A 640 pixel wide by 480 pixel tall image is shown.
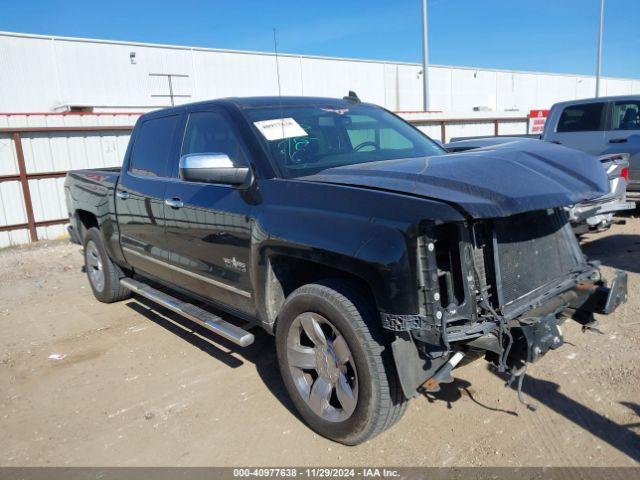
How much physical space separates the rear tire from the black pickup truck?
1778 millimetres

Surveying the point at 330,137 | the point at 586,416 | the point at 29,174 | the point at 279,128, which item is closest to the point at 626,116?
the point at 330,137

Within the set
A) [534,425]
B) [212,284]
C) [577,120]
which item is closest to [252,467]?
[212,284]

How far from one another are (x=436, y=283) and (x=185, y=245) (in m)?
2.20

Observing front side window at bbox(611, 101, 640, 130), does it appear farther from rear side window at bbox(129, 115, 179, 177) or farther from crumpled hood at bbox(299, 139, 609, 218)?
rear side window at bbox(129, 115, 179, 177)

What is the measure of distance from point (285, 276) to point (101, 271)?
3444 mm

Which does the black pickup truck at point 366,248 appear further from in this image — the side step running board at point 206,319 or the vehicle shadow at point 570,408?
the vehicle shadow at point 570,408

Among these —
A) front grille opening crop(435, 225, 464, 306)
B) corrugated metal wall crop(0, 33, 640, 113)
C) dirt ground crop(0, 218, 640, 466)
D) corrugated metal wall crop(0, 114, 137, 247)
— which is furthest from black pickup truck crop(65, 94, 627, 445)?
corrugated metal wall crop(0, 33, 640, 113)

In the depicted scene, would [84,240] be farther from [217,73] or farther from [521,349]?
[217,73]

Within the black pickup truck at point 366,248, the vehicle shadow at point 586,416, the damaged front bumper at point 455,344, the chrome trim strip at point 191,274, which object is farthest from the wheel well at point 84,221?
the vehicle shadow at point 586,416

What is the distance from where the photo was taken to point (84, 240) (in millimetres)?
6008

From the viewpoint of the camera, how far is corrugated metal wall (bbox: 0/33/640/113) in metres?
24.2

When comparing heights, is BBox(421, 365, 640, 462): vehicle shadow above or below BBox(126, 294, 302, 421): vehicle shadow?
above

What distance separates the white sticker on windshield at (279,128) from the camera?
344 centimetres

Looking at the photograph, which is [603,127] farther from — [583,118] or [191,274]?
[191,274]
